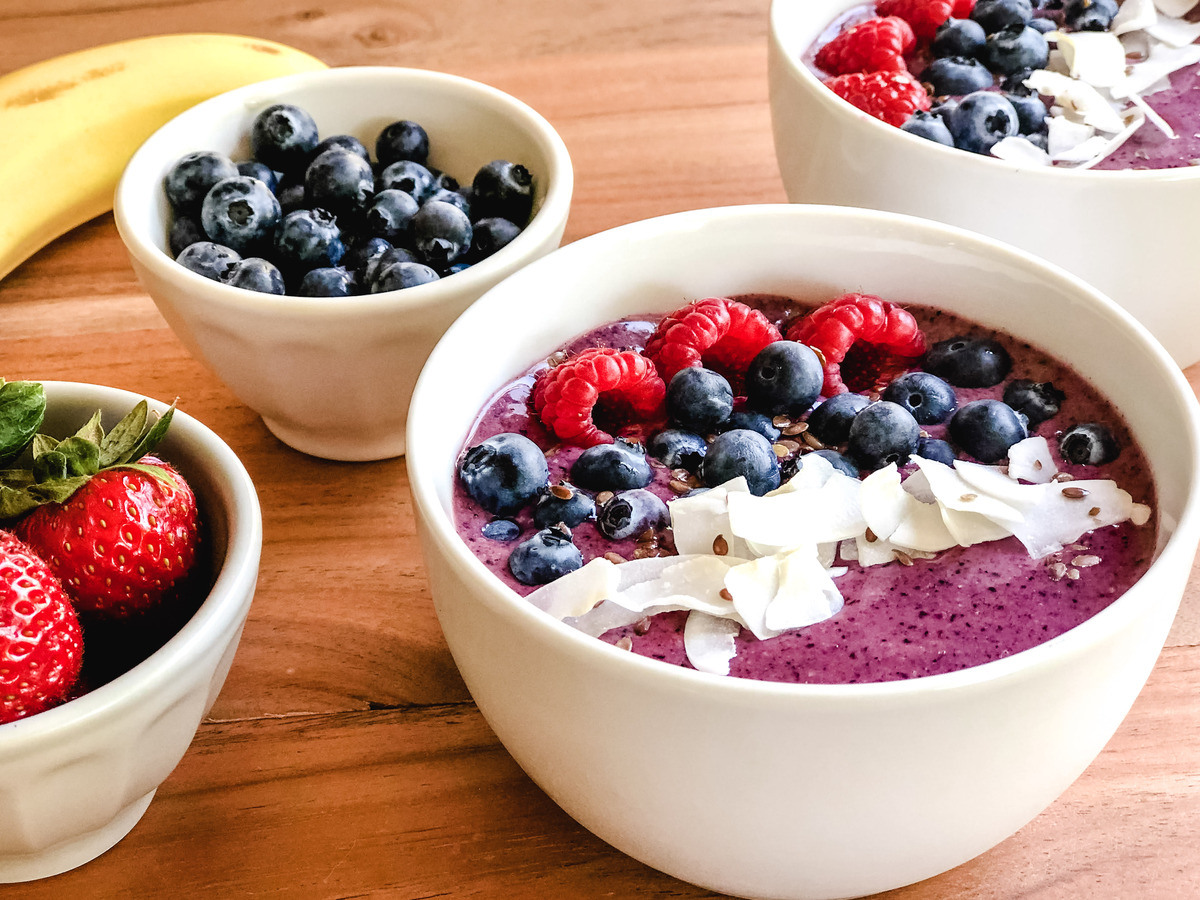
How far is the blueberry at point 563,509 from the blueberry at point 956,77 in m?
0.64

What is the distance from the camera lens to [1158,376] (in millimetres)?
760

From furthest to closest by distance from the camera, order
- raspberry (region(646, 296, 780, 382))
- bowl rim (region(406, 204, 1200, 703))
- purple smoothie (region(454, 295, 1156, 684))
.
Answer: raspberry (region(646, 296, 780, 382)) < purple smoothie (region(454, 295, 1156, 684)) < bowl rim (region(406, 204, 1200, 703))

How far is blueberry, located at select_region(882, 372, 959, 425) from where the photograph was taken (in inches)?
33.5

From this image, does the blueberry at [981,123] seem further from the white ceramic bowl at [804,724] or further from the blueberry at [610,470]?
the blueberry at [610,470]

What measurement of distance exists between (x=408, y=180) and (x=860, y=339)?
50cm

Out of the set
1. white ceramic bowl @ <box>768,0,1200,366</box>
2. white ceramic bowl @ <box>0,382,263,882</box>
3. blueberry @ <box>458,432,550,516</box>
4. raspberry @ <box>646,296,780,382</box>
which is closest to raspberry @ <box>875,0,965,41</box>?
white ceramic bowl @ <box>768,0,1200,366</box>

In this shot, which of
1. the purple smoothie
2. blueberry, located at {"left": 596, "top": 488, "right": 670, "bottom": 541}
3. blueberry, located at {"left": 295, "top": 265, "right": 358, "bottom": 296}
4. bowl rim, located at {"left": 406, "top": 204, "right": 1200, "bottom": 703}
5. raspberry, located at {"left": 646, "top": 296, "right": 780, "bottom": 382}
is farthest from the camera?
blueberry, located at {"left": 295, "top": 265, "right": 358, "bottom": 296}

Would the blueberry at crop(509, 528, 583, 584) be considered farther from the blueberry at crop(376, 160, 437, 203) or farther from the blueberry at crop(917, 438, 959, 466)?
the blueberry at crop(376, 160, 437, 203)

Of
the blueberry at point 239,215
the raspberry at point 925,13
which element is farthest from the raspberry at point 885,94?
the blueberry at point 239,215

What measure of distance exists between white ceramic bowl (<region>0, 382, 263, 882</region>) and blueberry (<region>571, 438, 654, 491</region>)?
0.72 ft

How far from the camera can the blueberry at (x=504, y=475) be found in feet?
2.54

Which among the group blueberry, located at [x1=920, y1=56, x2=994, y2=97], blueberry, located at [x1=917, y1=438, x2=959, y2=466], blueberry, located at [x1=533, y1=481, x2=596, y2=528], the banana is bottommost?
the banana

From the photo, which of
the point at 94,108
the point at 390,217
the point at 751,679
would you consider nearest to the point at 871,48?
the point at 390,217

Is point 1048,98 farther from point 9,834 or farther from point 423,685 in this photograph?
point 9,834
